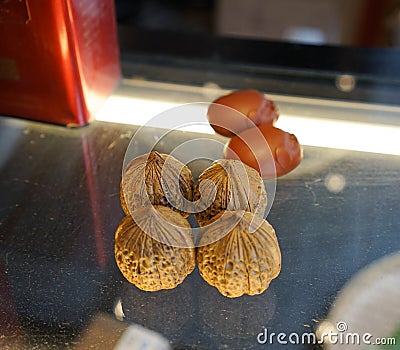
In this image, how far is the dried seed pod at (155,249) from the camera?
1.65 ft

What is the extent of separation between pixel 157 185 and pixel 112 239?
0.11 metres

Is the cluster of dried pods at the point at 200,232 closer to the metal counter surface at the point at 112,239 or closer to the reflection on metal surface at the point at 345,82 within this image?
the metal counter surface at the point at 112,239

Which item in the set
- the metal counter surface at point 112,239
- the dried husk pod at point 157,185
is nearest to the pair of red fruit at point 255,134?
the metal counter surface at point 112,239

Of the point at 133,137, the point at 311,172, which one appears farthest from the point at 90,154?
the point at 311,172

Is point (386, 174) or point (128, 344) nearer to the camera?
point (128, 344)

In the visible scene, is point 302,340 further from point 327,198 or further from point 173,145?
point 173,145

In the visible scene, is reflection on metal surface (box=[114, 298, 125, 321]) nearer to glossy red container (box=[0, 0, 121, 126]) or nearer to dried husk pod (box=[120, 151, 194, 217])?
dried husk pod (box=[120, 151, 194, 217])

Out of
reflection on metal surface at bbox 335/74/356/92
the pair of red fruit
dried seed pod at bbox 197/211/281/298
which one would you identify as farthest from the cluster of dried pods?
reflection on metal surface at bbox 335/74/356/92

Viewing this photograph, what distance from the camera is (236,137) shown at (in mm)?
714

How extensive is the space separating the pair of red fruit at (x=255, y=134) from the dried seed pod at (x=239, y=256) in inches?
6.6

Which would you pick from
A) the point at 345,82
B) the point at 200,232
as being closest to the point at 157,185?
the point at 200,232

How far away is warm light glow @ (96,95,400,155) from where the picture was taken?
755mm

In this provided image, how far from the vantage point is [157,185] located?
0.56 m

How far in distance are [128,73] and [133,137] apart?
152 mm
